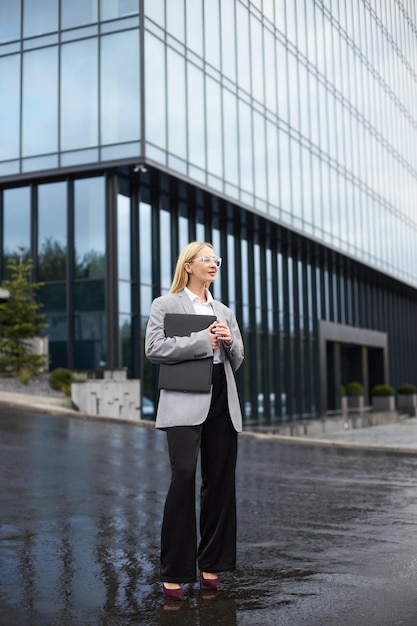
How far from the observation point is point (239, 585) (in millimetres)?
4652

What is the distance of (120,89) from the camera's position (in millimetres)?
23984

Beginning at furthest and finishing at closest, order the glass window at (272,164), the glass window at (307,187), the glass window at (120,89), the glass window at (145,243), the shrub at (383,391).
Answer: the shrub at (383,391) < the glass window at (307,187) < the glass window at (272,164) < the glass window at (145,243) < the glass window at (120,89)

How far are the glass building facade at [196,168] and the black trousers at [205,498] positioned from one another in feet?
63.6

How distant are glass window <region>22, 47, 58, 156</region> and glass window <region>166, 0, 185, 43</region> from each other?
3559mm

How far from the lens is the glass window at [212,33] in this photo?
1079 inches

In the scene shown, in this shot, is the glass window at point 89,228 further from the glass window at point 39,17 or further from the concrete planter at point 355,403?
the concrete planter at point 355,403

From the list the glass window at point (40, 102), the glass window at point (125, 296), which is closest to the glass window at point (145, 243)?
the glass window at point (125, 296)

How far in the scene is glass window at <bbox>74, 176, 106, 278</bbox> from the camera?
24828 millimetres

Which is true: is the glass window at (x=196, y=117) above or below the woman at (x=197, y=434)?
above

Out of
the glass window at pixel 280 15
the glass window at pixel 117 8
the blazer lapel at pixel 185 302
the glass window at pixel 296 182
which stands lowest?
the blazer lapel at pixel 185 302

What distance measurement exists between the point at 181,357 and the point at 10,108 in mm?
23358

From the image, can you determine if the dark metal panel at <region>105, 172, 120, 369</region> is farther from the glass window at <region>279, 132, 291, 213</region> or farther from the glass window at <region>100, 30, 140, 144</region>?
the glass window at <region>279, 132, 291, 213</region>

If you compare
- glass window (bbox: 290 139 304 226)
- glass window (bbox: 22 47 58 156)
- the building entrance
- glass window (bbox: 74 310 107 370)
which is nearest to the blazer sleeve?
glass window (bbox: 74 310 107 370)

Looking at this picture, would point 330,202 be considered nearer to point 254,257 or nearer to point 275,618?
point 254,257
